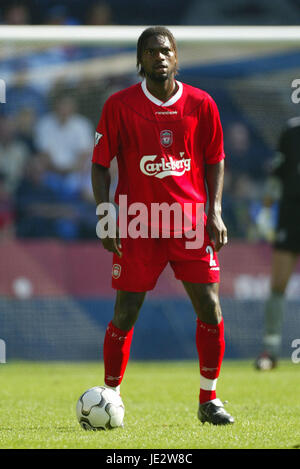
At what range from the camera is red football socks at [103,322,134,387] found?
459 centimetres

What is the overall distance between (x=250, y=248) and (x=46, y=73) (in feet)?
10.8

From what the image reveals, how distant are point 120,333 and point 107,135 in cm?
112

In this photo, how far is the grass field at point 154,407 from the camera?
3857 mm

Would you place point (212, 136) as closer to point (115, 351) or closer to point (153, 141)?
point (153, 141)

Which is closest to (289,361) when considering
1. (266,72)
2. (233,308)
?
(233,308)

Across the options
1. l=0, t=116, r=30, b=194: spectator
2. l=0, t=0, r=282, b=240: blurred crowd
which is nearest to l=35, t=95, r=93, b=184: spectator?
l=0, t=0, r=282, b=240: blurred crowd

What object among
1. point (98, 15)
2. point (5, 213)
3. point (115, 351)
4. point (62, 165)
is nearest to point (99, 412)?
point (115, 351)

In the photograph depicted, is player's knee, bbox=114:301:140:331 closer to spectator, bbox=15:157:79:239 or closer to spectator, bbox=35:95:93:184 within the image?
spectator, bbox=15:157:79:239

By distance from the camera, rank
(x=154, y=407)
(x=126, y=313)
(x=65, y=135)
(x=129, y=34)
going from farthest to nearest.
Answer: (x=65, y=135) → (x=129, y=34) → (x=154, y=407) → (x=126, y=313)

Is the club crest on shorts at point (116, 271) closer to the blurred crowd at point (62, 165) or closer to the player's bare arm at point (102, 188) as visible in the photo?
the player's bare arm at point (102, 188)

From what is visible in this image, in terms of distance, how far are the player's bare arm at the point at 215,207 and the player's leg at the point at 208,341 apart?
0.27m

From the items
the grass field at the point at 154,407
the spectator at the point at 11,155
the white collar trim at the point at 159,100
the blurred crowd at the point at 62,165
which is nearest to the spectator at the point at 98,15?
the blurred crowd at the point at 62,165

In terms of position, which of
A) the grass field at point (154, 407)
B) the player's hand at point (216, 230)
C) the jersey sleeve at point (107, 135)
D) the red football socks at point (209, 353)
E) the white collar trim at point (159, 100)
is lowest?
the grass field at point (154, 407)

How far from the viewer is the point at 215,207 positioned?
15.0 feet
